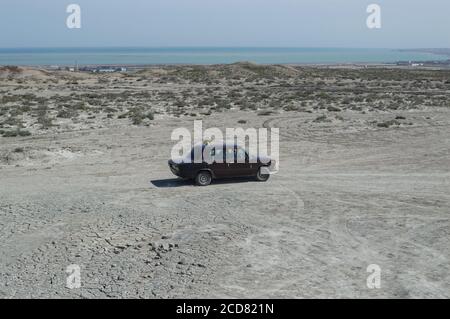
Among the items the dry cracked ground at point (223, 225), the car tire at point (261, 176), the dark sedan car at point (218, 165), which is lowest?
the dry cracked ground at point (223, 225)

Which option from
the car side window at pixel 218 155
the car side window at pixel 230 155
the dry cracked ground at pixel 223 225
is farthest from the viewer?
the car side window at pixel 230 155

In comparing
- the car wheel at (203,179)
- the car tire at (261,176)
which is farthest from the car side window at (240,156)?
the car wheel at (203,179)

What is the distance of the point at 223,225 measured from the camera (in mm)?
14227

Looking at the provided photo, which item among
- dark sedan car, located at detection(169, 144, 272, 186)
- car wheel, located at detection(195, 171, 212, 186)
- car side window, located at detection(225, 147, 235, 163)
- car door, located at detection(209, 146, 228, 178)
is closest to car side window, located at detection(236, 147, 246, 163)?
dark sedan car, located at detection(169, 144, 272, 186)

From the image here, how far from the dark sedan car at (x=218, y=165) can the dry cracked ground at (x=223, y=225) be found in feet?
1.57

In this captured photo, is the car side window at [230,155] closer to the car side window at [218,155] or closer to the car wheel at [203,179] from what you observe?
the car side window at [218,155]

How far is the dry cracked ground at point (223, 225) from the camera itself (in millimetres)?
10844

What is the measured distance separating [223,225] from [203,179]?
15.9 ft

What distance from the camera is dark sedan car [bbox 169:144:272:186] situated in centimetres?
1875

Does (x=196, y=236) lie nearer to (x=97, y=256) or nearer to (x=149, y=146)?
(x=97, y=256)

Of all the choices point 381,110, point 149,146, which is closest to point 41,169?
point 149,146

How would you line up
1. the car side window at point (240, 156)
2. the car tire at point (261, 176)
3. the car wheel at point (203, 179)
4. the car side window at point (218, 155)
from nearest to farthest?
1. the car wheel at point (203, 179)
2. the car side window at point (218, 155)
3. the car side window at point (240, 156)
4. the car tire at point (261, 176)
